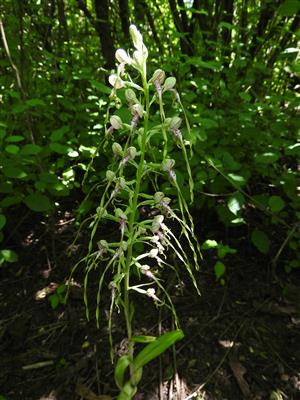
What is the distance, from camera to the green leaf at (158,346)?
151cm

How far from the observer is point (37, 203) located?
232 centimetres

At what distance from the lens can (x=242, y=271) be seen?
2775 millimetres

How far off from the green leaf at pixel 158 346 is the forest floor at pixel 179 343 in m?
0.62

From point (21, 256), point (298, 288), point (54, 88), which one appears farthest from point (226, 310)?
point (54, 88)

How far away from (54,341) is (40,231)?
105 centimetres

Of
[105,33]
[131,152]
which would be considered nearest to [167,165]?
[131,152]

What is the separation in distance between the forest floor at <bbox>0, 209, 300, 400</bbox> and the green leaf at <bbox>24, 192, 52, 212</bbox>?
1.81ft

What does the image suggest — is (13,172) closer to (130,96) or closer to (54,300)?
(54,300)

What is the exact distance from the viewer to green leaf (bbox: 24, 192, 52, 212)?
90.3 inches

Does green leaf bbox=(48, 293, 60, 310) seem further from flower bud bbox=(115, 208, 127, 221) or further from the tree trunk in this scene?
the tree trunk

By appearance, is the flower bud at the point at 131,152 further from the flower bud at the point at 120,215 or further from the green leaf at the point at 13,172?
the green leaf at the point at 13,172

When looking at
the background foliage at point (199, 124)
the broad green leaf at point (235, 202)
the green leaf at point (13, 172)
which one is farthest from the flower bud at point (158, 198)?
the green leaf at point (13, 172)

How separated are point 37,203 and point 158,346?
1223 millimetres

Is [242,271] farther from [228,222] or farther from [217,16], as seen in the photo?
[217,16]
